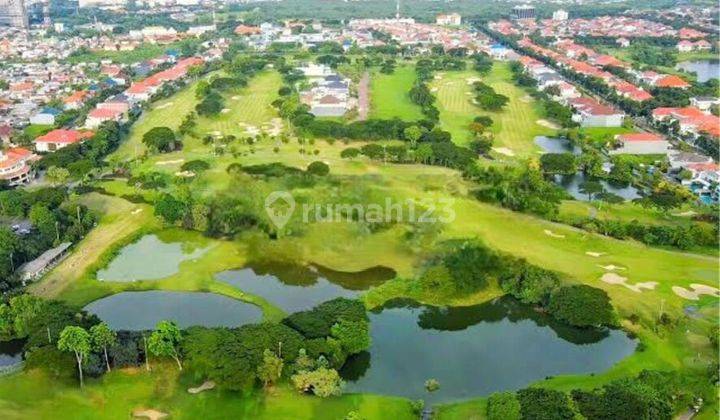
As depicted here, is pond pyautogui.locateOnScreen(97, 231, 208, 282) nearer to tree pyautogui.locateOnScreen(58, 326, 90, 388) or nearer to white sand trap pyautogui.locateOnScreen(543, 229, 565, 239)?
tree pyautogui.locateOnScreen(58, 326, 90, 388)

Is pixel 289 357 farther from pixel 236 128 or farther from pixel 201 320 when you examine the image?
pixel 236 128

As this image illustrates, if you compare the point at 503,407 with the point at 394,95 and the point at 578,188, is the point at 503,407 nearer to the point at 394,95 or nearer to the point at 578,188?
the point at 578,188

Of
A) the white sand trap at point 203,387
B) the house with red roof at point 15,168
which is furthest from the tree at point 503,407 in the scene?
the house with red roof at point 15,168

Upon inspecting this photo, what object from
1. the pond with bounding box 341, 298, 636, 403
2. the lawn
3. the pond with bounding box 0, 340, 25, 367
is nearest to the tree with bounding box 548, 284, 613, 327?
the pond with bounding box 341, 298, 636, 403

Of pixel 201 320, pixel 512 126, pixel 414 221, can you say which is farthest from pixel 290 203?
pixel 512 126

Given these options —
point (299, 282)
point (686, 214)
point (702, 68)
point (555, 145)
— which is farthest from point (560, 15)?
point (299, 282)

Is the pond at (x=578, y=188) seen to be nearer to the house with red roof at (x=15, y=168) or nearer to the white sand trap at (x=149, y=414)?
the white sand trap at (x=149, y=414)
